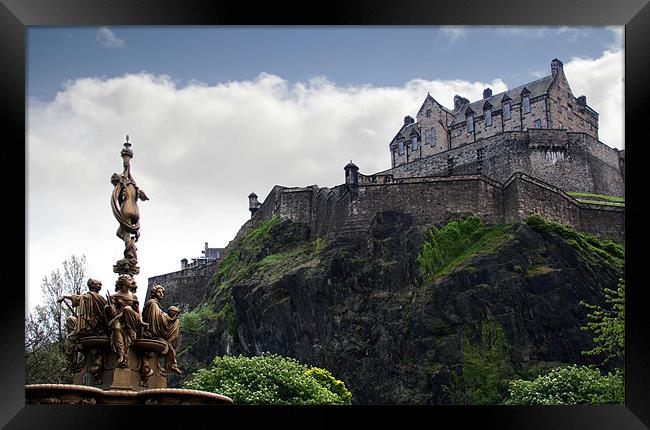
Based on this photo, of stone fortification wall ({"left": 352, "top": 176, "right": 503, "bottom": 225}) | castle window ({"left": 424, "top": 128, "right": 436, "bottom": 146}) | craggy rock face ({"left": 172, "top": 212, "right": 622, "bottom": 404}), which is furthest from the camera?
castle window ({"left": 424, "top": 128, "right": 436, "bottom": 146})

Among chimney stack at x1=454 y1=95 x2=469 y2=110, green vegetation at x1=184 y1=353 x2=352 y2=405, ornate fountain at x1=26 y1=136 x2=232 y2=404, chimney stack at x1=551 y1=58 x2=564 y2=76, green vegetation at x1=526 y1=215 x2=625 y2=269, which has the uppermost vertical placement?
chimney stack at x1=551 y1=58 x2=564 y2=76

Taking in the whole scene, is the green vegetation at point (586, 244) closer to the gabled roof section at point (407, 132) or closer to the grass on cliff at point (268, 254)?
the grass on cliff at point (268, 254)

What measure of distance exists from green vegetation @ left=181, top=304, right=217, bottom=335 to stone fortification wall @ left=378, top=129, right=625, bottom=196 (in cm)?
1480

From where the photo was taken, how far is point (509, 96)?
189 feet

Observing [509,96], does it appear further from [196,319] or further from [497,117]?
[196,319]

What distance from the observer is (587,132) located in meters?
57.8

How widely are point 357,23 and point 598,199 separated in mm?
45957

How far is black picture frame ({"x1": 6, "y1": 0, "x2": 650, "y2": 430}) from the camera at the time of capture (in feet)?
21.3

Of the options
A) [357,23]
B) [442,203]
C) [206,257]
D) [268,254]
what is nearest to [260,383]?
[357,23]

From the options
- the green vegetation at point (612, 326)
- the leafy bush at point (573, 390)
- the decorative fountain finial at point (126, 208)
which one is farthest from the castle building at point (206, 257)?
the decorative fountain finial at point (126, 208)

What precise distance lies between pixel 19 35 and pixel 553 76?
173 ft

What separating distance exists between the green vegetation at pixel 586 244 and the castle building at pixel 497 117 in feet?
37.5

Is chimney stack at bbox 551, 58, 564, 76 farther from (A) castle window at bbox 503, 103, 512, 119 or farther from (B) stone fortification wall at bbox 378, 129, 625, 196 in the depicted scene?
(B) stone fortification wall at bbox 378, 129, 625, 196

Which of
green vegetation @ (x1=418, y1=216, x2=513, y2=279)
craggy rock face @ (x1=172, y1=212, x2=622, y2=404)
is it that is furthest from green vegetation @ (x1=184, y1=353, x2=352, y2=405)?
green vegetation @ (x1=418, y1=216, x2=513, y2=279)
